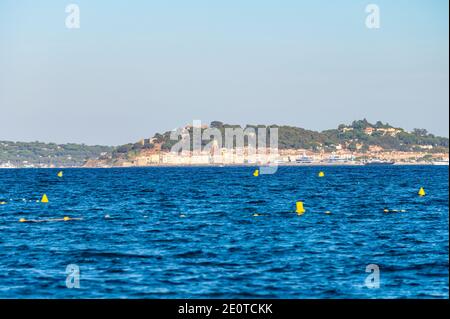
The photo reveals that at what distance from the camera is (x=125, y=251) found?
117ft

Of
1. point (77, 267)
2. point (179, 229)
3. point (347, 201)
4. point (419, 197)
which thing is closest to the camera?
point (77, 267)

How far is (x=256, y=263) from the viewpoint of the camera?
3212 cm

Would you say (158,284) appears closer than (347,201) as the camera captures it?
Yes

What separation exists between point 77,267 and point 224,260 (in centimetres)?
597

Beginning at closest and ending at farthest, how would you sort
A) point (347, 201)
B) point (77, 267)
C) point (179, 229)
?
point (77, 267) < point (179, 229) < point (347, 201)

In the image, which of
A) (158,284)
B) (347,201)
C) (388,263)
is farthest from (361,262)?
(347,201)

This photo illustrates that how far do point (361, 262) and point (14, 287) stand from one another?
13.6m
